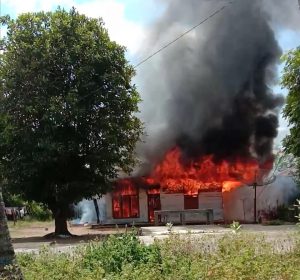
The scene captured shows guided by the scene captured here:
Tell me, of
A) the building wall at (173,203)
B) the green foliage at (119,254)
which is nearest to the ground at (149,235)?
the green foliage at (119,254)

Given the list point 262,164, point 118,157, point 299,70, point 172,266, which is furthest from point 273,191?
point 172,266

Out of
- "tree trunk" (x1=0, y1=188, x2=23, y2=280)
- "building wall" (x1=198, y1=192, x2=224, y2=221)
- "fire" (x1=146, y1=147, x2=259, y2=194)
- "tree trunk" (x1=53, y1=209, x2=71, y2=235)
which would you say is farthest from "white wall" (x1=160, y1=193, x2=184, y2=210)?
"tree trunk" (x1=0, y1=188, x2=23, y2=280)

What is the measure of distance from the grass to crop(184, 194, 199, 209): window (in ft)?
71.8

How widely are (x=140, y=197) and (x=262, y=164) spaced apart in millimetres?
7743

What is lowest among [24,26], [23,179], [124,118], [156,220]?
[156,220]

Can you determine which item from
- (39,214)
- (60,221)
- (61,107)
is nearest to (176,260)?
(61,107)

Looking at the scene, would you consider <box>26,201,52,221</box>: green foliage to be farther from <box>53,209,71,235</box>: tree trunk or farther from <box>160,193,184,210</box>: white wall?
<box>53,209,71,235</box>: tree trunk

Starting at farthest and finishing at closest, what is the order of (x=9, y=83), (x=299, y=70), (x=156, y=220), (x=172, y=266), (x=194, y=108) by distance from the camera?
(x=194, y=108) < (x=156, y=220) < (x=9, y=83) < (x=299, y=70) < (x=172, y=266)

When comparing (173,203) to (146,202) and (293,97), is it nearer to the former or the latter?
(146,202)

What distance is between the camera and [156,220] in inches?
1088

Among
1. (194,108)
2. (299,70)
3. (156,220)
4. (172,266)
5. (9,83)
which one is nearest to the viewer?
(172,266)

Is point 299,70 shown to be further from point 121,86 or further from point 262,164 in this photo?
point 262,164

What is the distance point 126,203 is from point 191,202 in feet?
13.4

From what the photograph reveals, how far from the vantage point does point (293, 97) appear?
17.5 m
